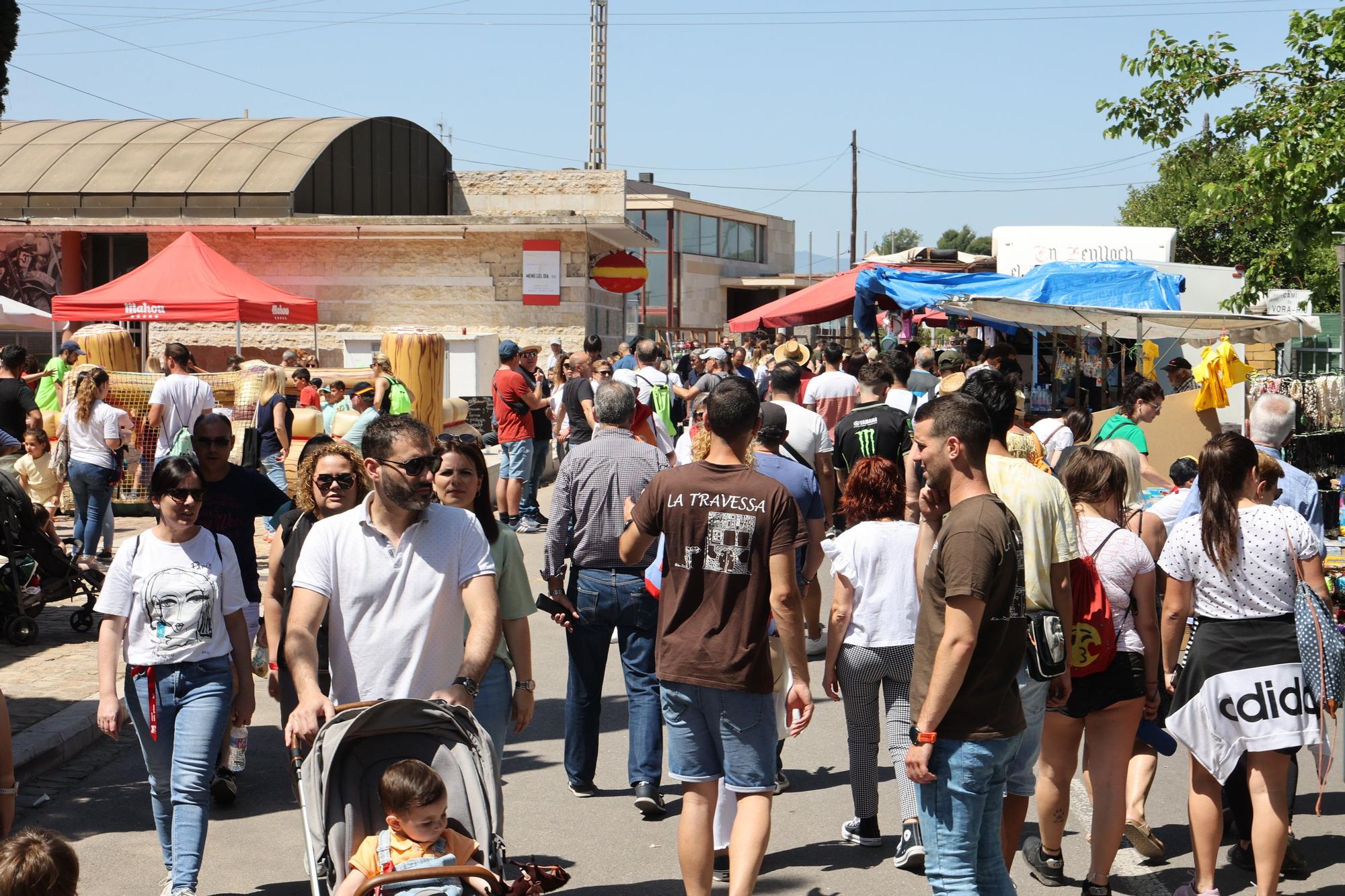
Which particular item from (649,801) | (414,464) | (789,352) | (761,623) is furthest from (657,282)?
(414,464)

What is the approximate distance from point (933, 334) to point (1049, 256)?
28496 millimetres

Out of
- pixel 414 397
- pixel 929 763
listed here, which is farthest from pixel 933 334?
pixel 929 763

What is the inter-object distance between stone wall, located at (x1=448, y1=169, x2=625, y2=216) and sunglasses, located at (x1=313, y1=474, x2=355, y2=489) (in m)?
24.1

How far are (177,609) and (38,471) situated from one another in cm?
995

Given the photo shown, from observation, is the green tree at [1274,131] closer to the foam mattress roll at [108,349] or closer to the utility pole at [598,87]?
the foam mattress roll at [108,349]

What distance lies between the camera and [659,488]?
188 inches

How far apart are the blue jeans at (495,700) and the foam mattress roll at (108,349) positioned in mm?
15359

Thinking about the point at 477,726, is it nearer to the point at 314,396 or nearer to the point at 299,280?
the point at 314,396

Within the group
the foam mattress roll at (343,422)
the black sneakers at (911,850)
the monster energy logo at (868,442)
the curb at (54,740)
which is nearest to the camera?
the black sneakers at (911,850)

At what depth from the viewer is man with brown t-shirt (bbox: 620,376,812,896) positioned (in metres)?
4.56

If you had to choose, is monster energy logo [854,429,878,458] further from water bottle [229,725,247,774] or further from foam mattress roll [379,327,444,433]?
foam mattress roll [379,327,444,433]

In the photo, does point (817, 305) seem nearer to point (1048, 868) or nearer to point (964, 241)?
point (1048, 868)

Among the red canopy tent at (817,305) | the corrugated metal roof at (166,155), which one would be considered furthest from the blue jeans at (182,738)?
the corrugated metal roof at (166,155)

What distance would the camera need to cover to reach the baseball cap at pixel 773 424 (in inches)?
275
